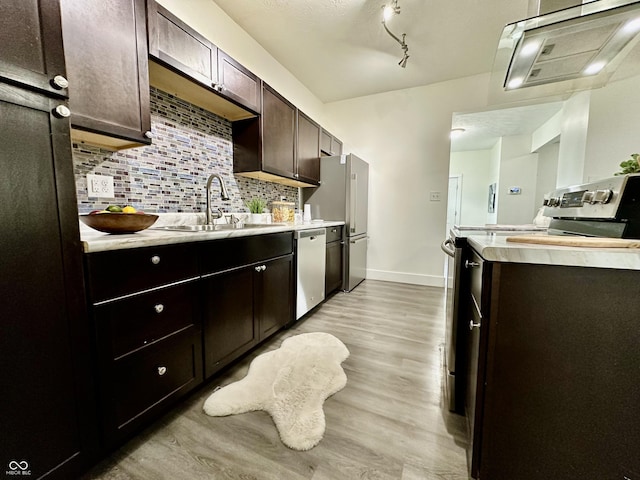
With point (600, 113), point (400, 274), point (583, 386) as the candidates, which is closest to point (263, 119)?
point (583, 386)

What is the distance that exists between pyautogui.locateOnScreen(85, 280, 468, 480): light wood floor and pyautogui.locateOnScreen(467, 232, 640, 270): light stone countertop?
86 centimetres

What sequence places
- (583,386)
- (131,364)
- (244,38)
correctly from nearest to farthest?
(583,386) → (131,364) → (244,38)

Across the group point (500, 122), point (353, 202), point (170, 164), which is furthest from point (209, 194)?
point (500, 122)

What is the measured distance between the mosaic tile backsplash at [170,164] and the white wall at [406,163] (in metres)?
2.20

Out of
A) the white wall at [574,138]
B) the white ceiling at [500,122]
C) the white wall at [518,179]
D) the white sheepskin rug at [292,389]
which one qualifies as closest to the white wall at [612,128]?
the white wall at [574,138]

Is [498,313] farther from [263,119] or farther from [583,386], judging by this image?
[263,119]

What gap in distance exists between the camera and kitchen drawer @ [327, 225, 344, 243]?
2746mm

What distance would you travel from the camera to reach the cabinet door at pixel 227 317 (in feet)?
4.39

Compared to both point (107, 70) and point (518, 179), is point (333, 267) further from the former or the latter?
point (518, 179)

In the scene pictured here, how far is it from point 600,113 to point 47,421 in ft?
14.0

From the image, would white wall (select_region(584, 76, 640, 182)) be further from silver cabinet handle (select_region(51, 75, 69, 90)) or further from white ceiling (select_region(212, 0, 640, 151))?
silver cabinet handle (select_region(51, 75, 69, 90))

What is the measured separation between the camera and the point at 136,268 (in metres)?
1.00

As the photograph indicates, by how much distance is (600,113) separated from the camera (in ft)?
7.89

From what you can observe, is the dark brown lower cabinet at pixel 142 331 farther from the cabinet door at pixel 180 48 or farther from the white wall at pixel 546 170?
the white wall at pixel 546 170
